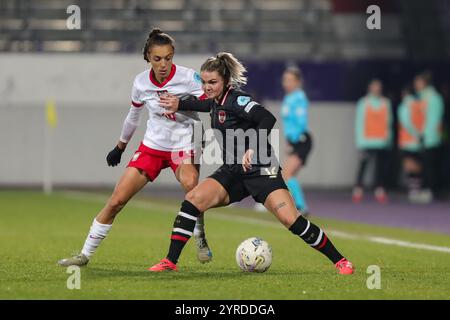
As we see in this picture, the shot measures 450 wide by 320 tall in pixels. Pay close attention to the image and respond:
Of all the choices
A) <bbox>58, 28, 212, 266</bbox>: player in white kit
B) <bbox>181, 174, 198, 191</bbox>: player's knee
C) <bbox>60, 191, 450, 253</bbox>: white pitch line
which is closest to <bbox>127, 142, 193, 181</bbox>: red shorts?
<bbox>58, 28, 212, 266</bbox>: player in white kit

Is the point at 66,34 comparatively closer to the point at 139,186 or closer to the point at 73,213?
the point at 73,213

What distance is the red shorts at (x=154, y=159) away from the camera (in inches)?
413

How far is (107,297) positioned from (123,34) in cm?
1889

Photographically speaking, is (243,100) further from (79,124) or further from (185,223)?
(79,124)

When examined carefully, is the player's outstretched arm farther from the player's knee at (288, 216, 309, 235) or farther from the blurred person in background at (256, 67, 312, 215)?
the blurred person in background at (256, 67, 312, 215)

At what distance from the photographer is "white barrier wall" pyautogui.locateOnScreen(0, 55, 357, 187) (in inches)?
987

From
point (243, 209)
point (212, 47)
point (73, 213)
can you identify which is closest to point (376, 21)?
point (212, 47)

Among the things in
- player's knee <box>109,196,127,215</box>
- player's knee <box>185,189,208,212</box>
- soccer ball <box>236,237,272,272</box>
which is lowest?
soccer ball <box>236,237,272,272</box>

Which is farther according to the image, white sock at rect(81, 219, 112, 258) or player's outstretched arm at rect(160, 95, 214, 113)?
white sock at rect(81, 219, 112, 258)

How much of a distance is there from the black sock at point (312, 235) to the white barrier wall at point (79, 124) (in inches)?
598

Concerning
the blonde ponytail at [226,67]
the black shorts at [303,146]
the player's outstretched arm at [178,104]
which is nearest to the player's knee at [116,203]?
the player's outstretched arm at [178,104]

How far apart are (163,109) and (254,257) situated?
1586mm

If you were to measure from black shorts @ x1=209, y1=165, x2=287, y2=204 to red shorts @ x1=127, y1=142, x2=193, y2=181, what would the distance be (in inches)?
31.6
